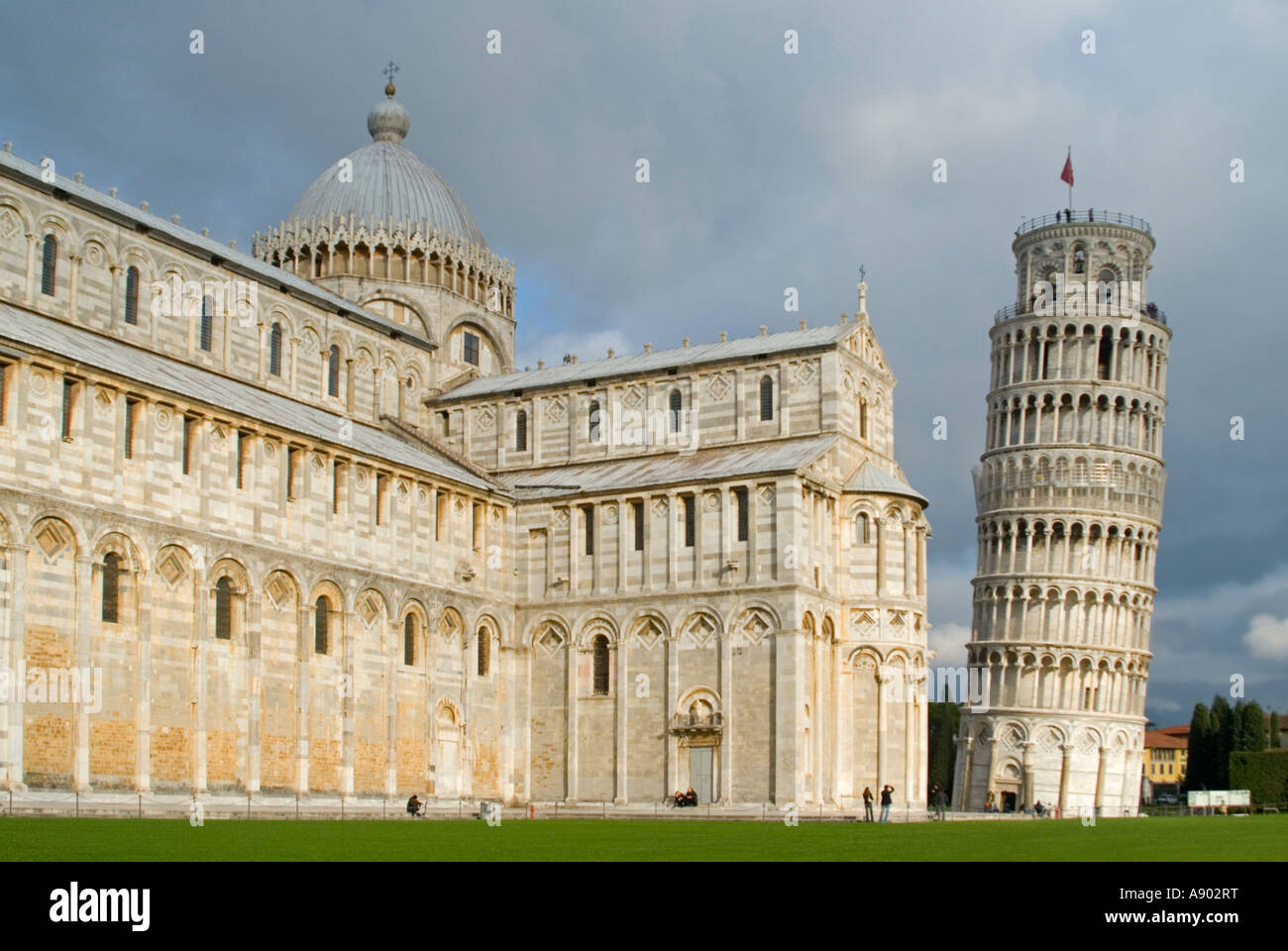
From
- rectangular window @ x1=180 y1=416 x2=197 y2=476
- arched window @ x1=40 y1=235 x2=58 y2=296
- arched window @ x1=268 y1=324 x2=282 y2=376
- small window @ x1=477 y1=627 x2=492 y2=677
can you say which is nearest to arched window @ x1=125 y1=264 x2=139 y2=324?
arched window @ x1=40 y1=235 x2=58 y2=296

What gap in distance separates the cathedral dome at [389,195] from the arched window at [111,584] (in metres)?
28.7

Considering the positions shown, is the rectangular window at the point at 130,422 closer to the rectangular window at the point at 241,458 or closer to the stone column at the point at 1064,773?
the rectangular window at the point at 241,458

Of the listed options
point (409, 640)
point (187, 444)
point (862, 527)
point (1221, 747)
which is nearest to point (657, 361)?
point (862, 527)

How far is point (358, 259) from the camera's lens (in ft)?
227

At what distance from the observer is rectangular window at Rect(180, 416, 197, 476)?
47.2m

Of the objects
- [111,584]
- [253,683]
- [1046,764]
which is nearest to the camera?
[111,584]

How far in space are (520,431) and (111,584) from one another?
76.9ft

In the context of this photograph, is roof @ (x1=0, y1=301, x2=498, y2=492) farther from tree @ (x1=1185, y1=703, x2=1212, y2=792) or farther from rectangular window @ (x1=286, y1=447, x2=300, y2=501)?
tree @ (x1=1185, y1=703, x2=1212, y2=792)

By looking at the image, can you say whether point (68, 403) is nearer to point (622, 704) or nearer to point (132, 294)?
point (132, 294)

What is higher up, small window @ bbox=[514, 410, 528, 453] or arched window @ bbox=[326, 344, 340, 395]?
arched window @ bbox=[326, 344, 340, 395]

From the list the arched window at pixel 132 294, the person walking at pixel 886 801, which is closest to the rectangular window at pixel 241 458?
the arched window at pixel 132 294

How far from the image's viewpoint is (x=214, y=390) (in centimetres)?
5156

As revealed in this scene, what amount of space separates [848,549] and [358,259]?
80.0ft

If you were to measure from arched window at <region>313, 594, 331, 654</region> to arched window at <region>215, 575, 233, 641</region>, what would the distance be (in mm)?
3265
